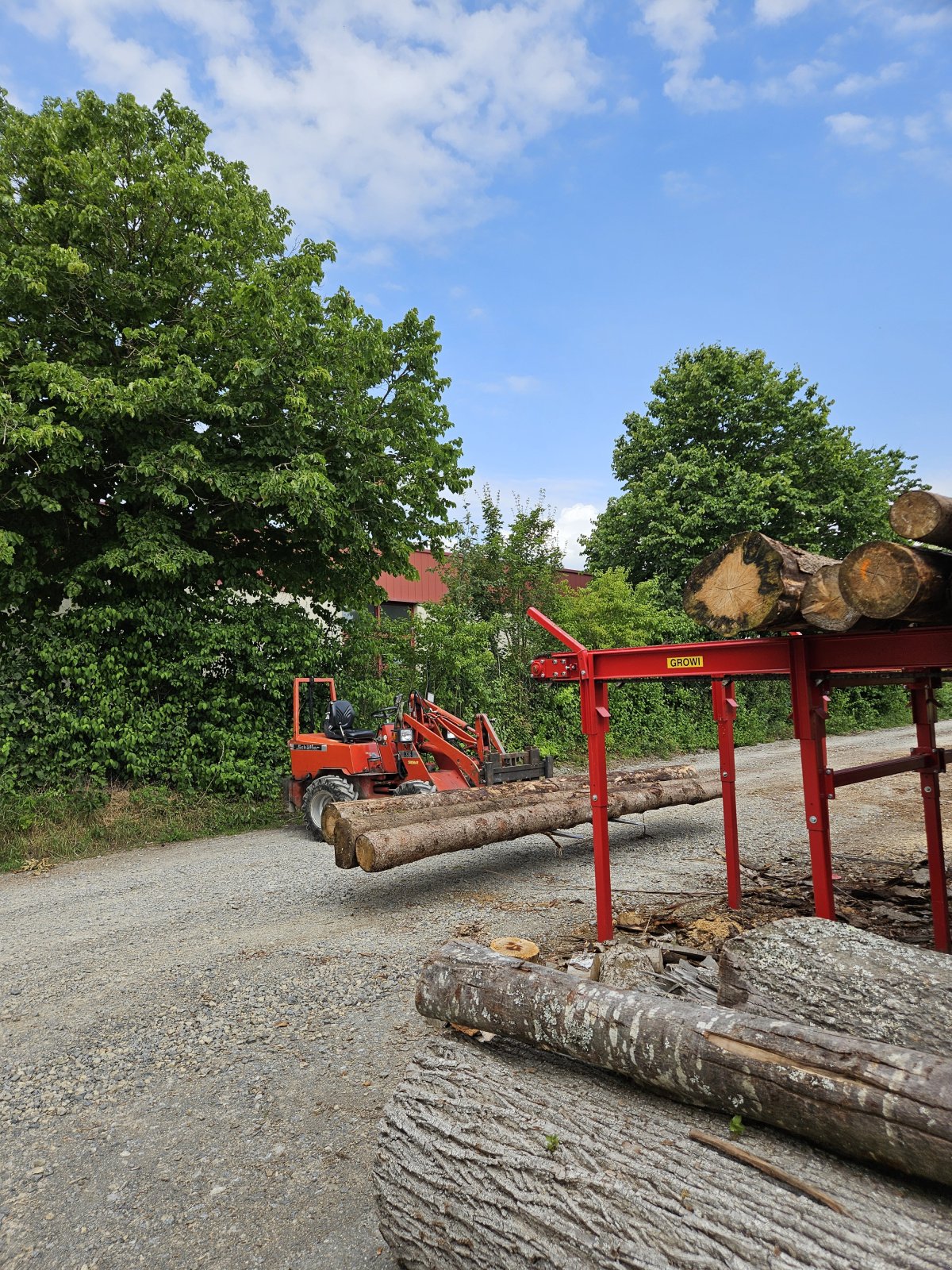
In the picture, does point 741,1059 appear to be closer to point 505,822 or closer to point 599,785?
point 599,785

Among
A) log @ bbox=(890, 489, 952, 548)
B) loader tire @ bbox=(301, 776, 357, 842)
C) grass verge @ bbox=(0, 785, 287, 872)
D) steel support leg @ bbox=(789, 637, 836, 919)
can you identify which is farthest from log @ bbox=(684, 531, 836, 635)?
grass verge @ bbox=(0, 785, 287, 872)

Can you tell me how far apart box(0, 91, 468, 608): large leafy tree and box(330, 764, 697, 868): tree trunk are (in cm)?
410

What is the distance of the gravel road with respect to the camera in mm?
2781

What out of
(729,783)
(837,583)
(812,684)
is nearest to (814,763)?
(812,684)

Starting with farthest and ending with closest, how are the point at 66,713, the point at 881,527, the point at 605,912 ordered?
1. the point at 881,527
2. the point at 66,713
3. the point at 605,912

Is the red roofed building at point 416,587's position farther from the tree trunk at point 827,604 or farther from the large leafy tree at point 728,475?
the tree trunk at point 827,604

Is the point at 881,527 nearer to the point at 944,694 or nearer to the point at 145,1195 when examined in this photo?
the point at 944,694

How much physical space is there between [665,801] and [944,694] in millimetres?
20603

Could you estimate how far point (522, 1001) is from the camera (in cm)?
290

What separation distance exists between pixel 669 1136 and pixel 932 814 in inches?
139

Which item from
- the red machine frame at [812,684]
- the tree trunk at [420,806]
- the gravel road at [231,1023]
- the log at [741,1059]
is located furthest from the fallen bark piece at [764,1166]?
the tree trunk at [420,806]

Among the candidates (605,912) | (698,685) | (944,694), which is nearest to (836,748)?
(698,685)

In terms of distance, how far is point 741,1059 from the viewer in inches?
90.8

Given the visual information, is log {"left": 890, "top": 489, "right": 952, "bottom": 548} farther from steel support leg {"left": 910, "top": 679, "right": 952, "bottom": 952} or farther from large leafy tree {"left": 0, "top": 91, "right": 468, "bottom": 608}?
large leafy tree {"left": 0, "top": 91, "right": 468, "bottom": 608}
